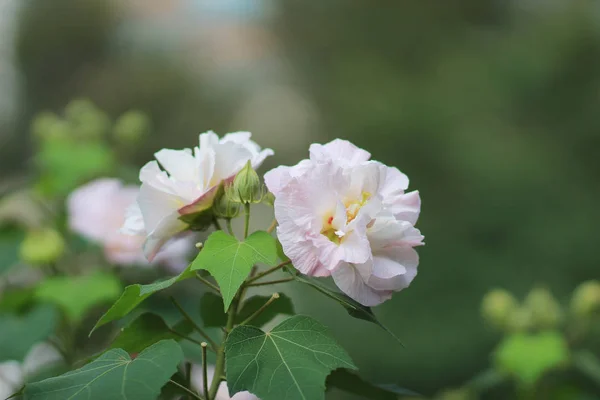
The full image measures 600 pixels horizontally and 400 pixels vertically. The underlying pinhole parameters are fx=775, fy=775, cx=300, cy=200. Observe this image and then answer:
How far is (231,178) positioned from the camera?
76 cm

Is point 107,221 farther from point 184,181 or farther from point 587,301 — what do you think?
point 587,301

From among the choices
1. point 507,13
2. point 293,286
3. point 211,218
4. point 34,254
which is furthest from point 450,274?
point 211,218

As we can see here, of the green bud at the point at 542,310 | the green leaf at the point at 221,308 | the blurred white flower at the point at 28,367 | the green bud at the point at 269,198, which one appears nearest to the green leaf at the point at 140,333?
the green leaf at the point at 221,308

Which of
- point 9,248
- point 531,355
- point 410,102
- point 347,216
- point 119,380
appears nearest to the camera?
point 119,380

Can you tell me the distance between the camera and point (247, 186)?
0.73m

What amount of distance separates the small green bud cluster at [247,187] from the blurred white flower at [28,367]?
0.68 meters

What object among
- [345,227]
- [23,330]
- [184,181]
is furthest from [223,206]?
[23,330]

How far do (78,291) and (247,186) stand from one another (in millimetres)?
680

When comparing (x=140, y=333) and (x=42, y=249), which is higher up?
(x=42, y=249)

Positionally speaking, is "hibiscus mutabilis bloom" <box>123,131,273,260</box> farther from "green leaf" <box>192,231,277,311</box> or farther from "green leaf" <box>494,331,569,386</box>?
"green leaf" <box>494,331,569,386</box>

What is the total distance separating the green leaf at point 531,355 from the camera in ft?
4.33

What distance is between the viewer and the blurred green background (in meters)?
4.93

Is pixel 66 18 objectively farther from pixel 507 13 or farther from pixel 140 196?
pixel 140 196

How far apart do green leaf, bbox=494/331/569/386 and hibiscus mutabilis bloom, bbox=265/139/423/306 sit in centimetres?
70
